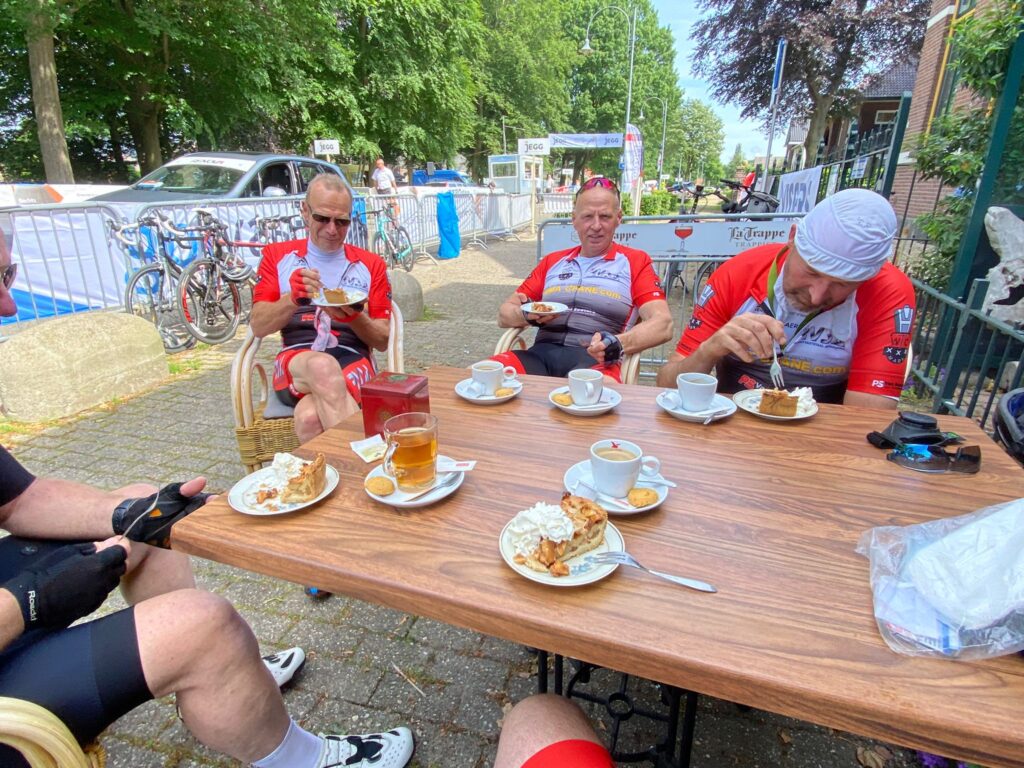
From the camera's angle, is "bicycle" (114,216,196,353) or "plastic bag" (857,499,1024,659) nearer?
"plastic bag" (857,499,1024,659)

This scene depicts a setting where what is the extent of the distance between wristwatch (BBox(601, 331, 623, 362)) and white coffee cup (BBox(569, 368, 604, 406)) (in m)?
0.66

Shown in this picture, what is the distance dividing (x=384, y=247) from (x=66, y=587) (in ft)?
31.7

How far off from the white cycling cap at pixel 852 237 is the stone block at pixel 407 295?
5801 mm

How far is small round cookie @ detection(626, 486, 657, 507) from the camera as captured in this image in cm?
122

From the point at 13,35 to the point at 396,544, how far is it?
18348 millimetres

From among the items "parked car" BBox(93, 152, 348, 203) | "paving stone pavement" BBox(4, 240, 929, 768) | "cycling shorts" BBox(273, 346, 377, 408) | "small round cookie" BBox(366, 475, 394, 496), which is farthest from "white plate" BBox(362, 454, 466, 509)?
"parked car" BBox(93, 152, 348, 203)

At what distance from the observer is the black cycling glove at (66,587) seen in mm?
1145

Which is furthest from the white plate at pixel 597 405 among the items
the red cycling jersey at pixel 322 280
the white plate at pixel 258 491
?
the red cycling jersey at pixel 322 280

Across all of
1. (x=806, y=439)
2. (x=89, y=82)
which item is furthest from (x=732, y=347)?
(x=89, y=82)

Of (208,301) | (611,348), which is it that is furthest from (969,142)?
(208,301)

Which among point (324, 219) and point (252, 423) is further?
point (324, 219)

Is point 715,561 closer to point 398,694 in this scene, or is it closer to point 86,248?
point 398,694

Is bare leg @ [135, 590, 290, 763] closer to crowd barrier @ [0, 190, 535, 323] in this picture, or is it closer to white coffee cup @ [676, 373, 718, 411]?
white coffee cup @ [676, 373, 718, 411]

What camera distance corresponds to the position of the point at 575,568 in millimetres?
1028
